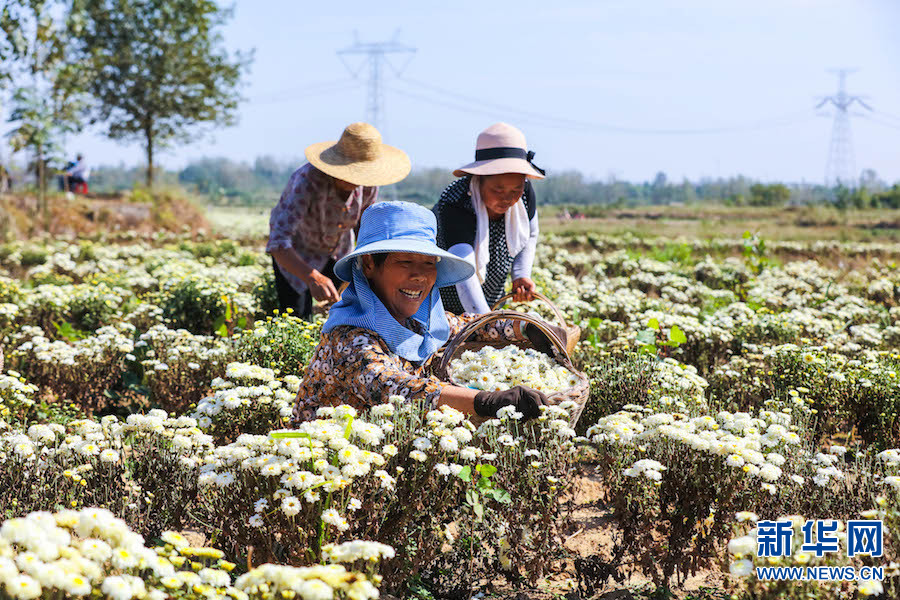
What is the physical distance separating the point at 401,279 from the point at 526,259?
6.78 ft

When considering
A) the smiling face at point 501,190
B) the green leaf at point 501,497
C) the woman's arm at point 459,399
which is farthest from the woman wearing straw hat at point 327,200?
the green leaf at point 501,497

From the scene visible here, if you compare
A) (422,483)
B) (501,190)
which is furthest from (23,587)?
(501,190)

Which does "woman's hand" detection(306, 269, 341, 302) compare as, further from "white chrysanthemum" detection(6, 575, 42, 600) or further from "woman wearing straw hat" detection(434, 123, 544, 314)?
"white chrysanthemum" detection(6, 575, 42, 600)

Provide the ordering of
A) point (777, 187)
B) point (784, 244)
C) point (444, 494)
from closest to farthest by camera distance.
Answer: point (444, 494) → point (784, 244) → point (777, 187)

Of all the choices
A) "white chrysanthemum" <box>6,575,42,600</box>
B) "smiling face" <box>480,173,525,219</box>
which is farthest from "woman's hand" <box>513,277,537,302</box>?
"white chrysanthemum" <box>6,575,42,600</box>

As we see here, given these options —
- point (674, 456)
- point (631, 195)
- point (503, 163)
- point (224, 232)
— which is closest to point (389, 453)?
point (674, 456)

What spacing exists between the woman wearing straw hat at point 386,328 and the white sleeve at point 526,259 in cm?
172

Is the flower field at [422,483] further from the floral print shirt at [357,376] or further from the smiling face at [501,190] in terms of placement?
the smiling face at [501,190]

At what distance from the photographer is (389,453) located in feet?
8.11

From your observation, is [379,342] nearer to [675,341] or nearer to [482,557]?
[482,557]

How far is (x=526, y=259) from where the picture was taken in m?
4.90

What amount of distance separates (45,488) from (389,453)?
4.05ft

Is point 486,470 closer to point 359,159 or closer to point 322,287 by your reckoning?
point 322,287

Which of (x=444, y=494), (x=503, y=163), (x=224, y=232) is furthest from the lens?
(x=224, y=232)
